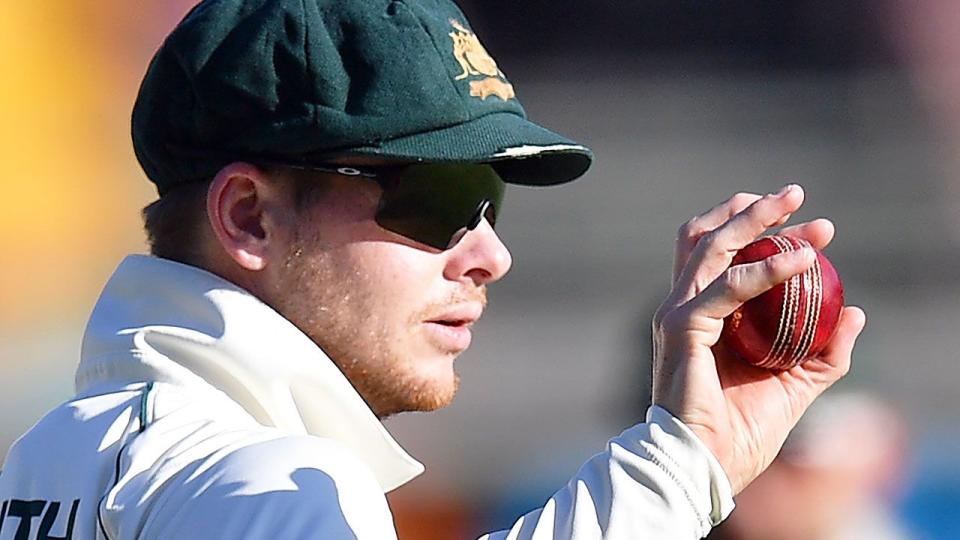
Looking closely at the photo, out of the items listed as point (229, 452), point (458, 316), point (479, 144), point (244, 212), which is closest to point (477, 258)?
point (458, 316)

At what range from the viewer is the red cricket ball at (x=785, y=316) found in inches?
67.9

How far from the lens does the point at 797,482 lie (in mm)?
3092

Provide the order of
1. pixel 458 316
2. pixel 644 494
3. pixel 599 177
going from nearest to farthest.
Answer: pixel 644 494, pixel 458 316, pixel 599 177

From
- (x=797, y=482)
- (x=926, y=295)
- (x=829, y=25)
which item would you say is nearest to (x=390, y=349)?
(x=797, y=482)

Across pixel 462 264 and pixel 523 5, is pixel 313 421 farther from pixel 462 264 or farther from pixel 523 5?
pixel 523 5

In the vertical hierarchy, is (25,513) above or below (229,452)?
below

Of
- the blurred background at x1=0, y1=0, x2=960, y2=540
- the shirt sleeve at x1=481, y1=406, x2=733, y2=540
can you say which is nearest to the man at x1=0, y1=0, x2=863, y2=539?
the shirt sleeve at x1=481, y1=406, x2=733, y2=540

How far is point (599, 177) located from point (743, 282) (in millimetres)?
4515

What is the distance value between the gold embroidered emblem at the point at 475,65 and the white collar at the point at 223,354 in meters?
0.35

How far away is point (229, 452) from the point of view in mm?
1353

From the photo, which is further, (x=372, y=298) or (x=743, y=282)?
(x=372, y=298)

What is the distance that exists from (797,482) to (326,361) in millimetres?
1668

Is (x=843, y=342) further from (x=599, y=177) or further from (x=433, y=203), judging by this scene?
(x=599, y=177)

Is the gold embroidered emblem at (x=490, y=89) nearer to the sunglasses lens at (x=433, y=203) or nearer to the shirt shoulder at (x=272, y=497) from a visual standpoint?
the sunglasses lens at (x=433, y=203)
